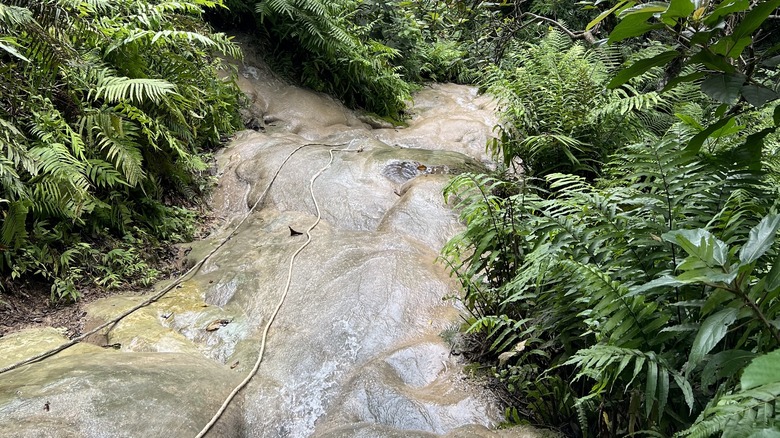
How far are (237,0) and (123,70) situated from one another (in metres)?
3.31

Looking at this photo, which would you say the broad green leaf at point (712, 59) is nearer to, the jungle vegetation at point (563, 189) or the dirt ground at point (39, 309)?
the jungle vegetation at point (563, 189)

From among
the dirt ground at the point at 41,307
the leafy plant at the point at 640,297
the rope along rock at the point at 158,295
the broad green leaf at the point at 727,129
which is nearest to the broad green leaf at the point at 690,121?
the leafy plant at the point at 640,297

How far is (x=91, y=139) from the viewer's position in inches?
138

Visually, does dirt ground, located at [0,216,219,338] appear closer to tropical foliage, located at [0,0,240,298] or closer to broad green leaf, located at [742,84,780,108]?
tropical foliage, located at [0,0,240,298]

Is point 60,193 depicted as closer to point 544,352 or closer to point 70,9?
point 70,9

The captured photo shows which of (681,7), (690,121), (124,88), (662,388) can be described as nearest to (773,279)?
(681,7)

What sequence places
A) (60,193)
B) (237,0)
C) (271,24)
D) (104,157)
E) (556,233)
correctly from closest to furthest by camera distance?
(556,233) → (60,193) → (104,157) → (237,0) → (271,24)

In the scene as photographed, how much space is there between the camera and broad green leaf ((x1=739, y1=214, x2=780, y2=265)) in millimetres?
836

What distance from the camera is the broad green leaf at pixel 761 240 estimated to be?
836mm

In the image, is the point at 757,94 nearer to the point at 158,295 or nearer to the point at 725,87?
the point at 725,87

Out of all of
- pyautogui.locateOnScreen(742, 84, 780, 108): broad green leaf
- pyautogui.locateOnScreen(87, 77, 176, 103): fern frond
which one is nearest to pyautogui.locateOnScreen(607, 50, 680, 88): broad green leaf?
pyautogui.locateOnScreen(742, 84, 780, 108): broad green leaf

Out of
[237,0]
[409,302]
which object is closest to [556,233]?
[409,302]

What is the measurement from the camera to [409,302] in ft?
9.95

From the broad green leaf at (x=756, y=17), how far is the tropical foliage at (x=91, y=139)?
132 inches
